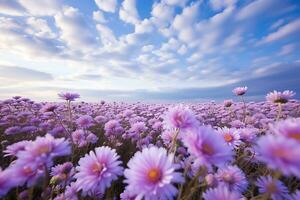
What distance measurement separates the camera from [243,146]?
376 cm

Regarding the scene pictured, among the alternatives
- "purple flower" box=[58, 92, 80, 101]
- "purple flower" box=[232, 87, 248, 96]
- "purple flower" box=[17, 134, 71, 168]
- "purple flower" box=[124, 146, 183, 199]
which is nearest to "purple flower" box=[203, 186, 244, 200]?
"purple flower" box=[124, 146, 183, 199]

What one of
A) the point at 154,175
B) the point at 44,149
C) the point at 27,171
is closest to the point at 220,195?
the point at 154,175

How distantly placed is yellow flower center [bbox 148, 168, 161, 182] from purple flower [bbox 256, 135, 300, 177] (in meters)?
0.56

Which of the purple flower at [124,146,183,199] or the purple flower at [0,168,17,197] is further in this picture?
the purple flower at [0,168,17,197]

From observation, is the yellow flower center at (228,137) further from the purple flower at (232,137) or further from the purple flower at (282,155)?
the purple flower at (282,155)

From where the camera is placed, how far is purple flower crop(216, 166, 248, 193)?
2.31m

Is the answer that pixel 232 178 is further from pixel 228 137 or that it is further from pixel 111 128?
pixel 111 128

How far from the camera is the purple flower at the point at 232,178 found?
2.31 metres

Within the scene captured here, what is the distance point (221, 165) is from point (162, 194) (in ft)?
1.12

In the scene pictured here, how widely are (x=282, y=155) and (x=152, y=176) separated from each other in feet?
2.13

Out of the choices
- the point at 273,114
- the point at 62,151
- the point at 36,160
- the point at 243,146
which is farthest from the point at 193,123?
the point at 273,114

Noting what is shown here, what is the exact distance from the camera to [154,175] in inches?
61.9

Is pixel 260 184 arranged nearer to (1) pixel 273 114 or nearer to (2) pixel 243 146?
(2) pixel 243 146

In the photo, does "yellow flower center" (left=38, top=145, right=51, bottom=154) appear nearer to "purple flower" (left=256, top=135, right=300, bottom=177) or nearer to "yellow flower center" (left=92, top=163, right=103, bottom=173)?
"yellow flower center" (left=92, top=163, right=103, bottom=173)
